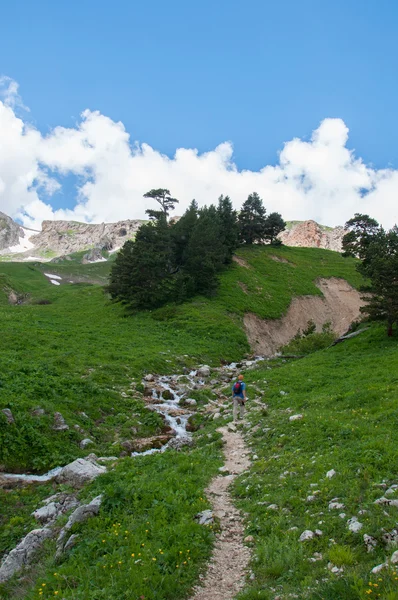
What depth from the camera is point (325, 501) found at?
9211mm

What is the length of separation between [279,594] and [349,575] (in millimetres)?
1239

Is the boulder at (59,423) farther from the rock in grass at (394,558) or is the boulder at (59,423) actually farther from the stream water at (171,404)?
the rock in grass at (394,558)

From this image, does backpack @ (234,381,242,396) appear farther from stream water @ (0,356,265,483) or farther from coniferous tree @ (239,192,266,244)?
coniferous tree @ (239,192,266,244)

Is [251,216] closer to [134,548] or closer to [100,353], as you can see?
[100,353]

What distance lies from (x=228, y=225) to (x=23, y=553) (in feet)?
223

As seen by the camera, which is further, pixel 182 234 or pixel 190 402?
pixel 182 234

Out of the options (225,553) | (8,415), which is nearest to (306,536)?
(225,553)

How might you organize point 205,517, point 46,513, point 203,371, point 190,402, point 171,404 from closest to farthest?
1. point 205,517
2. point 46,513
3. point 171,404
4. point 190,402
5. point 203,371

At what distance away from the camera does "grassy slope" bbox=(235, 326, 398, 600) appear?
258 inches

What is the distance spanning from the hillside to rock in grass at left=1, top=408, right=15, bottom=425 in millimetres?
170

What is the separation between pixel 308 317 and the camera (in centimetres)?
6112

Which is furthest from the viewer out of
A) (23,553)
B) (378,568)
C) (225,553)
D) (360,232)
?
(360,232)

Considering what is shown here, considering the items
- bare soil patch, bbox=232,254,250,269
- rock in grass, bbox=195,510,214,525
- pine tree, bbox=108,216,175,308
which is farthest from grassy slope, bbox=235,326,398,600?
bare soil patch, bbox=232,254,250,269

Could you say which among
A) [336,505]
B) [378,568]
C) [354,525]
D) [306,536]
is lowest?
[306,536]
